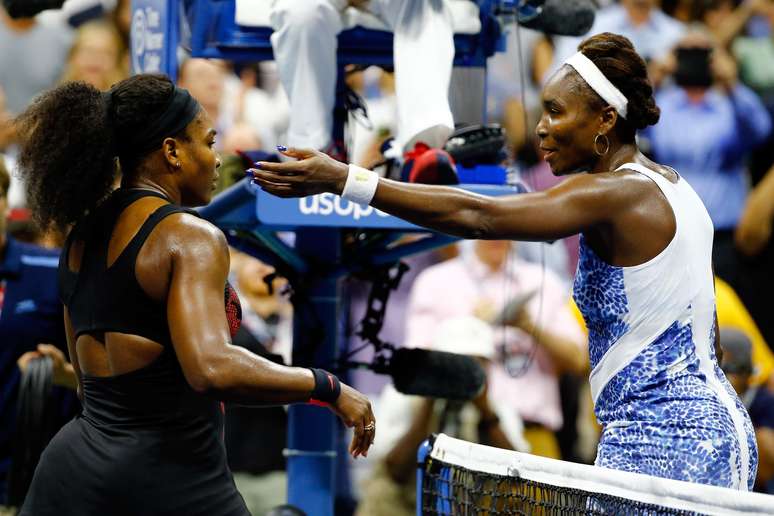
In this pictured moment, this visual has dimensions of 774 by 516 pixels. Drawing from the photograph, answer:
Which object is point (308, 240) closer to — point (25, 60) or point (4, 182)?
point (4, 182)

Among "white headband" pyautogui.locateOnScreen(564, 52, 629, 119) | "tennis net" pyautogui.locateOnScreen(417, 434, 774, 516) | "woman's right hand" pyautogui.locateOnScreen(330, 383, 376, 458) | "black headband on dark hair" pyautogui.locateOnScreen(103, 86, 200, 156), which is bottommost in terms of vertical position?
"tennis net" pyautogui.locateOnScreen(417, 434, 774, 516)

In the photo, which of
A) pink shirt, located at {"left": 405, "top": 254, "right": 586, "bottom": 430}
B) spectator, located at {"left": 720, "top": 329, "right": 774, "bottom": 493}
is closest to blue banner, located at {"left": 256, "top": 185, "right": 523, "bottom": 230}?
spectator, located at {"left": 720, "top": 329, "right": 774, "bottom": 493}

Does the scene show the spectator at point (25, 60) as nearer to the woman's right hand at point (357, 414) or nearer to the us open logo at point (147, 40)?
the us open logo at point (147, 40)

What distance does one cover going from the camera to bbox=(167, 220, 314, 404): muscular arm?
276 cm

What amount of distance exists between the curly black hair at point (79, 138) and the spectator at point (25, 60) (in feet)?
15.8

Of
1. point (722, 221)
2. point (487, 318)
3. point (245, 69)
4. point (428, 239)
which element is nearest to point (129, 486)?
point (428, 239)

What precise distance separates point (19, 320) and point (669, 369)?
116 inches

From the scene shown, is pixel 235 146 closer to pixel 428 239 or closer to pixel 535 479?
pixel 428 239

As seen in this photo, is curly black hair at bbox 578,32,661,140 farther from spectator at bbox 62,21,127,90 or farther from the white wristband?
spectator at bbox 62,21,127,90

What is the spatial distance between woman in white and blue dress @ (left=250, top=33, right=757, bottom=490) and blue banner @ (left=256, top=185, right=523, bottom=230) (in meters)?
1.42

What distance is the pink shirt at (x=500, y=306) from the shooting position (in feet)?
21.7

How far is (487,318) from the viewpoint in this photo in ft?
22.0

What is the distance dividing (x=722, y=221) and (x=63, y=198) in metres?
5.27

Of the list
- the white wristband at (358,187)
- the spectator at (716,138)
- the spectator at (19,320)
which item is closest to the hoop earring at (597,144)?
the white wristband at (358,187)
